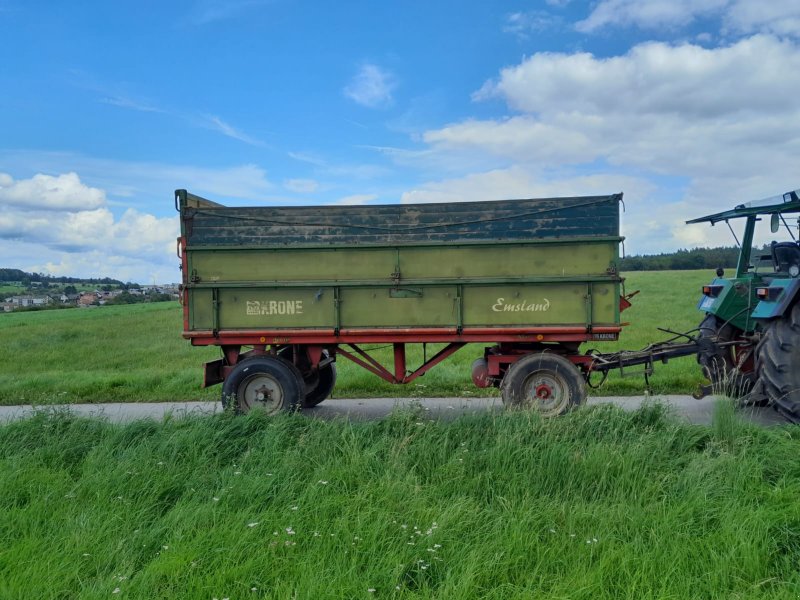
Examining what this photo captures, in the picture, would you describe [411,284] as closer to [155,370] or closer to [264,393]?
[264,393]

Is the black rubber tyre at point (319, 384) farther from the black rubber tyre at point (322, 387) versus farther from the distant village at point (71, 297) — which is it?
the distant village at point (71, 297)

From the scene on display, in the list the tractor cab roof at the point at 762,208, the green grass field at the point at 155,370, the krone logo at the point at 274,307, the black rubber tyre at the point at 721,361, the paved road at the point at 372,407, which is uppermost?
the tractor cab roof at the point at 762,208

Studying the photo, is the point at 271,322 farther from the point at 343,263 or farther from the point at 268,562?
the point at 268,562

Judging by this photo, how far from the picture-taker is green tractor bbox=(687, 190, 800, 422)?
6.39 metres

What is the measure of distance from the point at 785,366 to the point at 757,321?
1.51 meters

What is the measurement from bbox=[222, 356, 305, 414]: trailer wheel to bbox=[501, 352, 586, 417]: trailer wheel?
247 cm

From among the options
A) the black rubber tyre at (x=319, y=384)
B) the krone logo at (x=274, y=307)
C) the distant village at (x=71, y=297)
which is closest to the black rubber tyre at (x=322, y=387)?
the black rubber tyre at (x=319, y=384)

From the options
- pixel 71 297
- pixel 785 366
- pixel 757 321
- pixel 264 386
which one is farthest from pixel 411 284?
pixel 71 297

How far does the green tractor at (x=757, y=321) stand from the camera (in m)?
6.39

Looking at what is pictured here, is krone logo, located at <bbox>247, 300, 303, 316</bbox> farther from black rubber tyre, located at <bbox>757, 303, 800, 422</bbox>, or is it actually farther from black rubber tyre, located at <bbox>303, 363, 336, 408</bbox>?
black rubber tyre, located at <bbox>757, 303, 800, 422</bbox>

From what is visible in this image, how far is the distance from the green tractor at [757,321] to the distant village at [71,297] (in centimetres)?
4292

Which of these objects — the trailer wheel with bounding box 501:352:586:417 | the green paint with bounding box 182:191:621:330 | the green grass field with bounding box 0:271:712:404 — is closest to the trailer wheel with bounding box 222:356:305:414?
the green paint with bounding box 182:191:621:330

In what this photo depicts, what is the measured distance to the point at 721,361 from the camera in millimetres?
7672

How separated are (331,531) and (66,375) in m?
9.29
